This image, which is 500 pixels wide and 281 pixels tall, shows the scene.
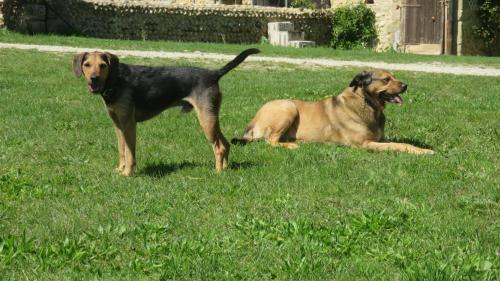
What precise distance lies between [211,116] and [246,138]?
1862 mm

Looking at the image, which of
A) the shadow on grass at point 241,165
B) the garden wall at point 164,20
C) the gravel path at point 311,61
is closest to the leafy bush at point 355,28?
the garden wall at point 164,20

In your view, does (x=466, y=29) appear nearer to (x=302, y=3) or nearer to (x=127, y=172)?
(x=302, y=3)

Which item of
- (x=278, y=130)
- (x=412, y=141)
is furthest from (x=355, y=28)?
(x=278, y=130)

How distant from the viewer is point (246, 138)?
8.38m

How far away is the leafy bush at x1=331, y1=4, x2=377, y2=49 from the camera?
2927 cm

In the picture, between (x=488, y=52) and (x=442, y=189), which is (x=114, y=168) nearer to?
(x=442, y=189)

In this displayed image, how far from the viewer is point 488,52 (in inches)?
1094

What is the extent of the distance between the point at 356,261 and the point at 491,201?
189 cm

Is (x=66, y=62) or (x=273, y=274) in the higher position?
(x=66, y=62)

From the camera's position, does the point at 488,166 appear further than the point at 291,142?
No

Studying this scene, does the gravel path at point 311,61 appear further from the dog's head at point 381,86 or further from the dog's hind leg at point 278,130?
the dog's hind leg at point 278,130

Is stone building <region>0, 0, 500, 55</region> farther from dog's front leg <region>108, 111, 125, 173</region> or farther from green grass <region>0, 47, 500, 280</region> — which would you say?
dog's front leg <region>108, 111, 125, 173</region>

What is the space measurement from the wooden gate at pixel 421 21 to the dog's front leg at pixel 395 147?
2115 cm

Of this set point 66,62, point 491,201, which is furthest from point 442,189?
point 66,62
